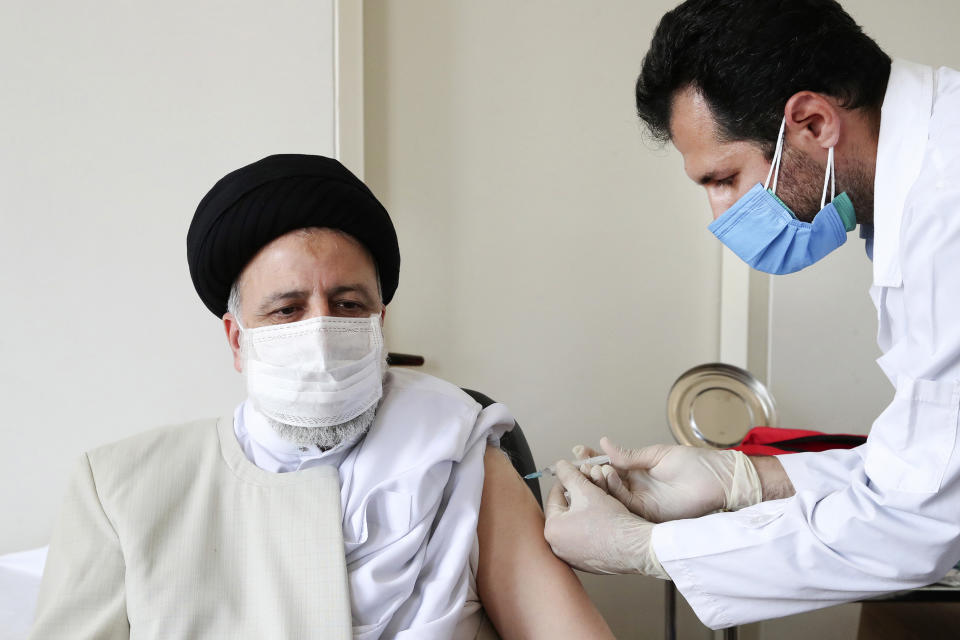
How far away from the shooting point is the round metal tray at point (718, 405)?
2.46 meters

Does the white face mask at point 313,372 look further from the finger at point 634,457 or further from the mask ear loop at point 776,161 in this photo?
the mask ear loop at point 776,161

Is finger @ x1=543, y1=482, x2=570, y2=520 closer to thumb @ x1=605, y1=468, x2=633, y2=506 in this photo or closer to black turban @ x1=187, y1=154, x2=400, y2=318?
thumb @ x1=605, y1=468, x2=633, y2=506

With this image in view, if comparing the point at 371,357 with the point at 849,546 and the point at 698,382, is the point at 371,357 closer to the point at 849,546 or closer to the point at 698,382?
the point at 849,546

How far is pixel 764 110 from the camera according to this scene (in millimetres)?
1408

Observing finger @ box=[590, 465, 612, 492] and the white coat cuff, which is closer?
the white coat cuff

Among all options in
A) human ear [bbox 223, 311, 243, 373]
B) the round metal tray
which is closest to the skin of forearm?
the round metal tray

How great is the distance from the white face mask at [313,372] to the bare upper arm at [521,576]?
0.31 m

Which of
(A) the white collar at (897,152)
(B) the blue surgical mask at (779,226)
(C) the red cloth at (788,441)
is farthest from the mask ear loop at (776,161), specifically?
(C) the red cloth at (788,441)

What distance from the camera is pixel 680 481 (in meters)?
1.62

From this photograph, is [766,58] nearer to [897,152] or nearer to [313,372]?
[897,152]

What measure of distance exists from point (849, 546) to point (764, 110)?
78 cm

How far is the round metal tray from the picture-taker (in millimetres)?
2465

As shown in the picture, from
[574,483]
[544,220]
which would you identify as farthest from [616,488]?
[544,220]

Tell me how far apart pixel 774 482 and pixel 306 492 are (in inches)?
38.5
